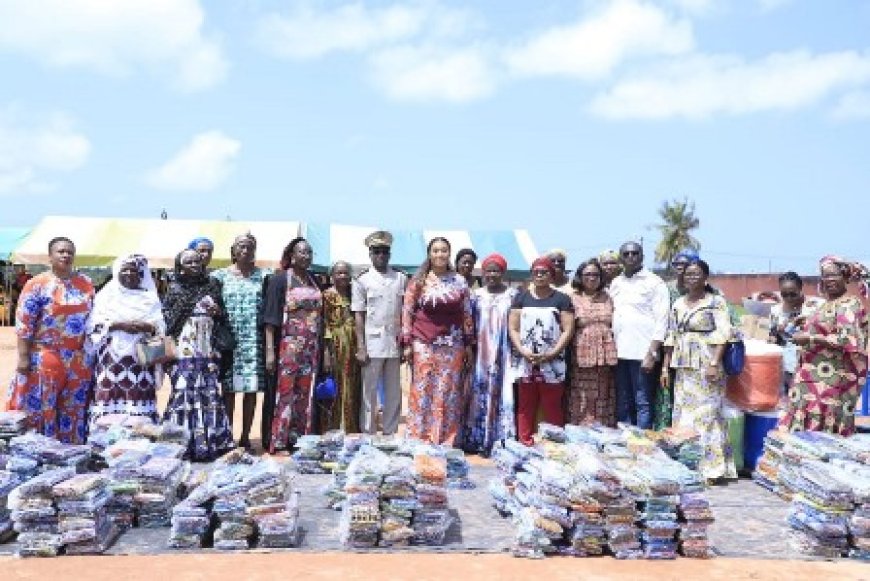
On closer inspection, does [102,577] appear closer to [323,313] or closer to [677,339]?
[323,313]

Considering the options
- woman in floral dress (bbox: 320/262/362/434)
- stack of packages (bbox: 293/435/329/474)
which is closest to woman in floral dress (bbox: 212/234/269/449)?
woman in floral dress (bbox: 320/262/362/434)

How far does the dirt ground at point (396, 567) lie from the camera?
4.46 meters

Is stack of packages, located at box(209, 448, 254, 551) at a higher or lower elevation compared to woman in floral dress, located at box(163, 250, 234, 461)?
lower

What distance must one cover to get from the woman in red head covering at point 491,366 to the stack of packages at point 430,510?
2542 mm

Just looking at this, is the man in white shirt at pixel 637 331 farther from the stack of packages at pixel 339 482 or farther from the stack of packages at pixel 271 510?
Result: the stack of packages at pixel 271 510

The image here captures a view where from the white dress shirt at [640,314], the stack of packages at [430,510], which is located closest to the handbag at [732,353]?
the white dress shirt at [640,314]

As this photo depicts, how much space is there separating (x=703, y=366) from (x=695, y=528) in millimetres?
2026

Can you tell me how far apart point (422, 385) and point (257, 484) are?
2.63 m

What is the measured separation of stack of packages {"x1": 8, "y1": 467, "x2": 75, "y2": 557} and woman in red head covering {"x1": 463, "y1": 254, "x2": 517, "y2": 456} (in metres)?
4.00

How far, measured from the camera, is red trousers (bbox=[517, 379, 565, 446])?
7234 mm

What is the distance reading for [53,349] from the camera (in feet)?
21.8

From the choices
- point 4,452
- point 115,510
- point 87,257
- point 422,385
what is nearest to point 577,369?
point 422,385

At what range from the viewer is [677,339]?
6.87 metres

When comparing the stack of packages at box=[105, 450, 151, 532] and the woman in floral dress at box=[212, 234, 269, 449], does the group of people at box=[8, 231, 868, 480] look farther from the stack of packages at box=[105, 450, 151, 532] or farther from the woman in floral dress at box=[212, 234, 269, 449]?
the stack of packages at box=[105, 450, 151, 532]
